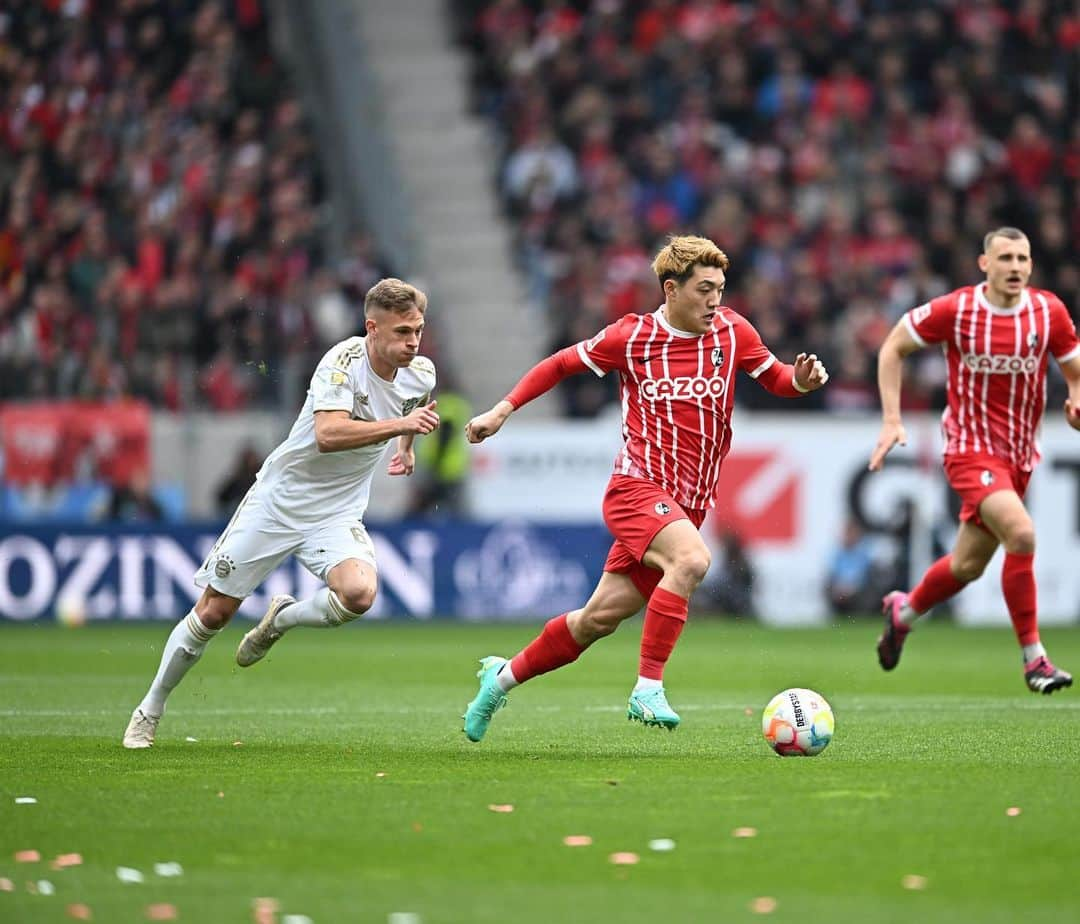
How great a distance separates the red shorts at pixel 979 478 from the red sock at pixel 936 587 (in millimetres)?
350

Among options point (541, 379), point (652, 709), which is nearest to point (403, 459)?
point (541, 379)

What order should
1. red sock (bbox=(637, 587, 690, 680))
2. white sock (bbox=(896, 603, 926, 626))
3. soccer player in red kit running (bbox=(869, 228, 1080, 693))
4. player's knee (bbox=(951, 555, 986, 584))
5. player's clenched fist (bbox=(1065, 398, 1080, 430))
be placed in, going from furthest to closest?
1. white sock (bbox=(896, 603, 926, 626))
2. player's knee (bbox=(951, 555, 986, 584))
3. soccer player in red kit running (bbox=(869, 228, 1080, 693))
4. player's clenched fist (bbox=(1065, 398, 1080, 430))
5. red sock (bbox=(637, 587, 690, 680))

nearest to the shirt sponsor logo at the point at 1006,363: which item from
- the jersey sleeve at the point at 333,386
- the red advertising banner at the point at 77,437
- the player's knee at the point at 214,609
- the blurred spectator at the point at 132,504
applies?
the jersey sleeve at the point at 333,386

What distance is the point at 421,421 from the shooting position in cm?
873

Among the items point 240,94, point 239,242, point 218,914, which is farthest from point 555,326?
point 218,914

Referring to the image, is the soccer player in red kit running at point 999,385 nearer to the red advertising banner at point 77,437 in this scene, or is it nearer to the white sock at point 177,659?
the white sock at point 177,659

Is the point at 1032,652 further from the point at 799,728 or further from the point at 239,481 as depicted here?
the point at 239,481

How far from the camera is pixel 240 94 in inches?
989

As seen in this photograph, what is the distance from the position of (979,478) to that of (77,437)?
472 inches

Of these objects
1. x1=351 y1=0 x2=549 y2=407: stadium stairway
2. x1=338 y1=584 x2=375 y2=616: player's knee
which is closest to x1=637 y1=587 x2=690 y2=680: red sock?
x1=338 y1=584 x2=375 y2=616: player's knee

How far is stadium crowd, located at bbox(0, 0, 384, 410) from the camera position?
832 inches

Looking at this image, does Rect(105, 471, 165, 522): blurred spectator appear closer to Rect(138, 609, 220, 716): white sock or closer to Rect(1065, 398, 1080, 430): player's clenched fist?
Rect(138, 609, 220, 716): white sock

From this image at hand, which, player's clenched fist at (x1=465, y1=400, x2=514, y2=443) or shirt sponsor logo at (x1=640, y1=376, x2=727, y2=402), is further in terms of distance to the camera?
shirt sponsor logo at (x1=640, y1=376, x2=727, y2=402)

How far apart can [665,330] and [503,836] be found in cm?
348
